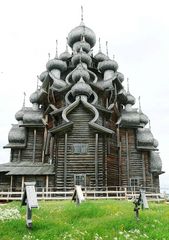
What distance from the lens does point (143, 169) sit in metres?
29.3

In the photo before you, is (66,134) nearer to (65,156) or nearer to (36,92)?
(65,156)

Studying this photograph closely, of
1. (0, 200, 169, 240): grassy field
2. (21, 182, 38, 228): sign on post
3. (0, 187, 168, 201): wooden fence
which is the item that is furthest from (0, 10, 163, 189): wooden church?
(21, 182, 38, 228): sign on post

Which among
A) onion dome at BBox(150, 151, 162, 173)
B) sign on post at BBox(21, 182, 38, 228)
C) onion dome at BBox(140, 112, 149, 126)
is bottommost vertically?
sign on post at BBox(21, 182, 38, 228)

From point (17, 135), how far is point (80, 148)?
952 centimetres

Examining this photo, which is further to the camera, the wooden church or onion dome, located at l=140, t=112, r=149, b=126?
onion dome, located at l=140, t=112, r=149, b=126

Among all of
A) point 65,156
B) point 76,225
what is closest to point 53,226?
point 76,225

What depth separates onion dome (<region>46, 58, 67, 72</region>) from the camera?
33344 mm

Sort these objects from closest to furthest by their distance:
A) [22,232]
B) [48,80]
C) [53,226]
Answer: [22,232] < [53,226] < [48,80]

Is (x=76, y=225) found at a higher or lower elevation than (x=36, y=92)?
lower

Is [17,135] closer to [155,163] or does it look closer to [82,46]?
[82,46]

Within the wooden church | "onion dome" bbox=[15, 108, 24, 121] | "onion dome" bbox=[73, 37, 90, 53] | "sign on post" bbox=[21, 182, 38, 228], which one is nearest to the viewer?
"sign on post" bbox=[21, 182, 38, 228]

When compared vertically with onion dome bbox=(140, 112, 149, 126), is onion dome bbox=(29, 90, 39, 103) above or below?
above

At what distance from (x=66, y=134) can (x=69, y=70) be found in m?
12.3

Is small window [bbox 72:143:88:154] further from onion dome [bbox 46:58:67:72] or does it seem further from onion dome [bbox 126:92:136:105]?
onion dome [bbox 126:92:136:105]
